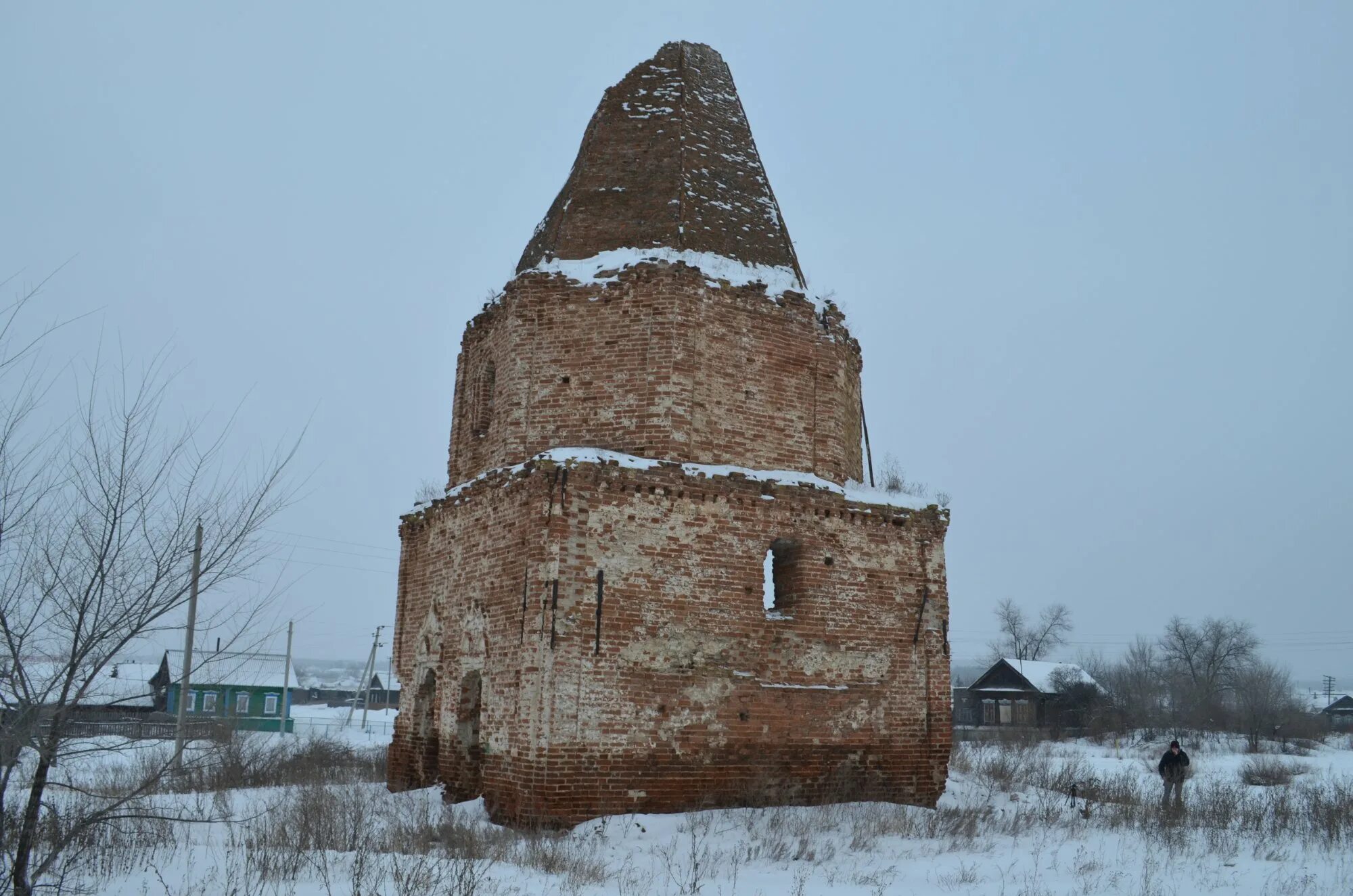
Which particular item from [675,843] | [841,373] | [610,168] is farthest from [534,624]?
[610,168]

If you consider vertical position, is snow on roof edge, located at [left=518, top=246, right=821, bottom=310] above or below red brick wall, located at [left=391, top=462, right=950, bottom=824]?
above

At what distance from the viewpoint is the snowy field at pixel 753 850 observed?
6871mm

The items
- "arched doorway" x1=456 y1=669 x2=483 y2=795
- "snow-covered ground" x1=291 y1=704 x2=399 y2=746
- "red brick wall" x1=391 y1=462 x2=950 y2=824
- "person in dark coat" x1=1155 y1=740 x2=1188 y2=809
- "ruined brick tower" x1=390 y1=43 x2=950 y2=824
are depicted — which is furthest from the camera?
"snow-covered ground" x1=291 y1=704 x2=399 y2=746

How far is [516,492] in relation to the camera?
9797mm

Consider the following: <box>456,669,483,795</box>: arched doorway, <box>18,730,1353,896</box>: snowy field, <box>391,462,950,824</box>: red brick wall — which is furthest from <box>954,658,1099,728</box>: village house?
<box>456,669,483,795</box>: arched doorway

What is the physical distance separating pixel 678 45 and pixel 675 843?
10211mm

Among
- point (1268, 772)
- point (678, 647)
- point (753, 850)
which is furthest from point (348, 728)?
point (753, 850)

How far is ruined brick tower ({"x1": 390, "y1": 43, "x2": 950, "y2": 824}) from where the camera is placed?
9.20m

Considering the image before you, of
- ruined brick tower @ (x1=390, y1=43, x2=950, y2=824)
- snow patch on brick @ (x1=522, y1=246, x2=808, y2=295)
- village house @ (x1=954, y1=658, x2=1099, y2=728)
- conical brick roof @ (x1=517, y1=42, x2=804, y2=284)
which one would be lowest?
village house @ (x1=954, y1=658, x2=1099, y2=728)

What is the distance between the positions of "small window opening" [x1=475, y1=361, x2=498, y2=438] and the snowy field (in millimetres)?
4126

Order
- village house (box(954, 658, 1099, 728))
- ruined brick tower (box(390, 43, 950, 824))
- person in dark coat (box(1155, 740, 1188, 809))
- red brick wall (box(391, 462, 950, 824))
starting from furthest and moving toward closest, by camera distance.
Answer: village house (box(954, 658, 1099, 728)), person in dark coat (box(1155, 740, 1188, 809)), ruined brick tower (box(390, 43, 950, 824)), red brick wall (box(391, 462, 950, 824))

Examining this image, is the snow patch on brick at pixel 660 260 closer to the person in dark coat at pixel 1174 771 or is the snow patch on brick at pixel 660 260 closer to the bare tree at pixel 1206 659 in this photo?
the person in dark coat at pixel 1174 771

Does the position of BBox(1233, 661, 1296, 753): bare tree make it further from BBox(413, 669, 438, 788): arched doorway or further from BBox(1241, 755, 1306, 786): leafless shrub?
BBox(413, 669, 438, 788): arched doorway

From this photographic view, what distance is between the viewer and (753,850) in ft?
26.6
